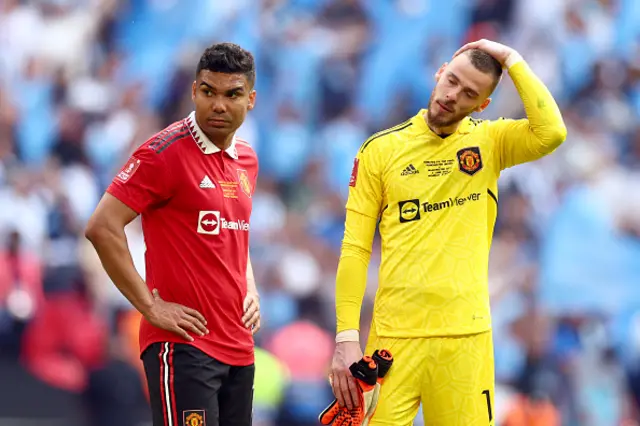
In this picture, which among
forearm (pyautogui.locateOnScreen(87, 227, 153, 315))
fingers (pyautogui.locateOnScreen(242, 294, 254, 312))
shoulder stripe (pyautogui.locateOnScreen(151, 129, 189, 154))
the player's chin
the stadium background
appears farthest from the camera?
the stadium background

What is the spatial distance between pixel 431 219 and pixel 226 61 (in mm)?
1194

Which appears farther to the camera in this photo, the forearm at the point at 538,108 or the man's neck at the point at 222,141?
the man's neck at the point at 222,141

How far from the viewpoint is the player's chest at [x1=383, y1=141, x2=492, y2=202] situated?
4.86 metres

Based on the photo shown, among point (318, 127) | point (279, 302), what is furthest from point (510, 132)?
point (318, 127)

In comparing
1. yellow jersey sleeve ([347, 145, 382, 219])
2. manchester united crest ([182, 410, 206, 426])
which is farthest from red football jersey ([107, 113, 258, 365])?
yellow jersey sleeve ([347, 145, 382, 219])

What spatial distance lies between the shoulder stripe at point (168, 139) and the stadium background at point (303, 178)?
4899 millimetres

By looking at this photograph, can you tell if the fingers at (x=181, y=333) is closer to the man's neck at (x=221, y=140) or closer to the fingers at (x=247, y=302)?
the fingers at (x=247, y=302)

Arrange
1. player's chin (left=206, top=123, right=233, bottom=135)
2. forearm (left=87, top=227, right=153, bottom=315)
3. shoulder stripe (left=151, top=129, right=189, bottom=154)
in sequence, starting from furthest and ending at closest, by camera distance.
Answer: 1. player's chin (left=206, top=123, right=233, bottom=135)
2. shoulder stripe (left=151, top=129, right=189, bottom=154)
3. forearm (left=87, top=227, right=153, bottom=315)

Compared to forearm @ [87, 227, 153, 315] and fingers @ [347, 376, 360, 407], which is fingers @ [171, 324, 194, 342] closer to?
forearm @ [87, 227, 153, 315]

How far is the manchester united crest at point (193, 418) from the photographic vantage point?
4613 millimetres

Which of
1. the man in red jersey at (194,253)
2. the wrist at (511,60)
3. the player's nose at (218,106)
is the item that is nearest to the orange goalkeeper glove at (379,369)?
the man in red jersey at (194,253)

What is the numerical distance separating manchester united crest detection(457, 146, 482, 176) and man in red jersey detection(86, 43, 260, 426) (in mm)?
1031

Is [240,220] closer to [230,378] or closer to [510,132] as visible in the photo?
[230,378]

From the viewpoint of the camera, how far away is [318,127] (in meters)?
11.5
